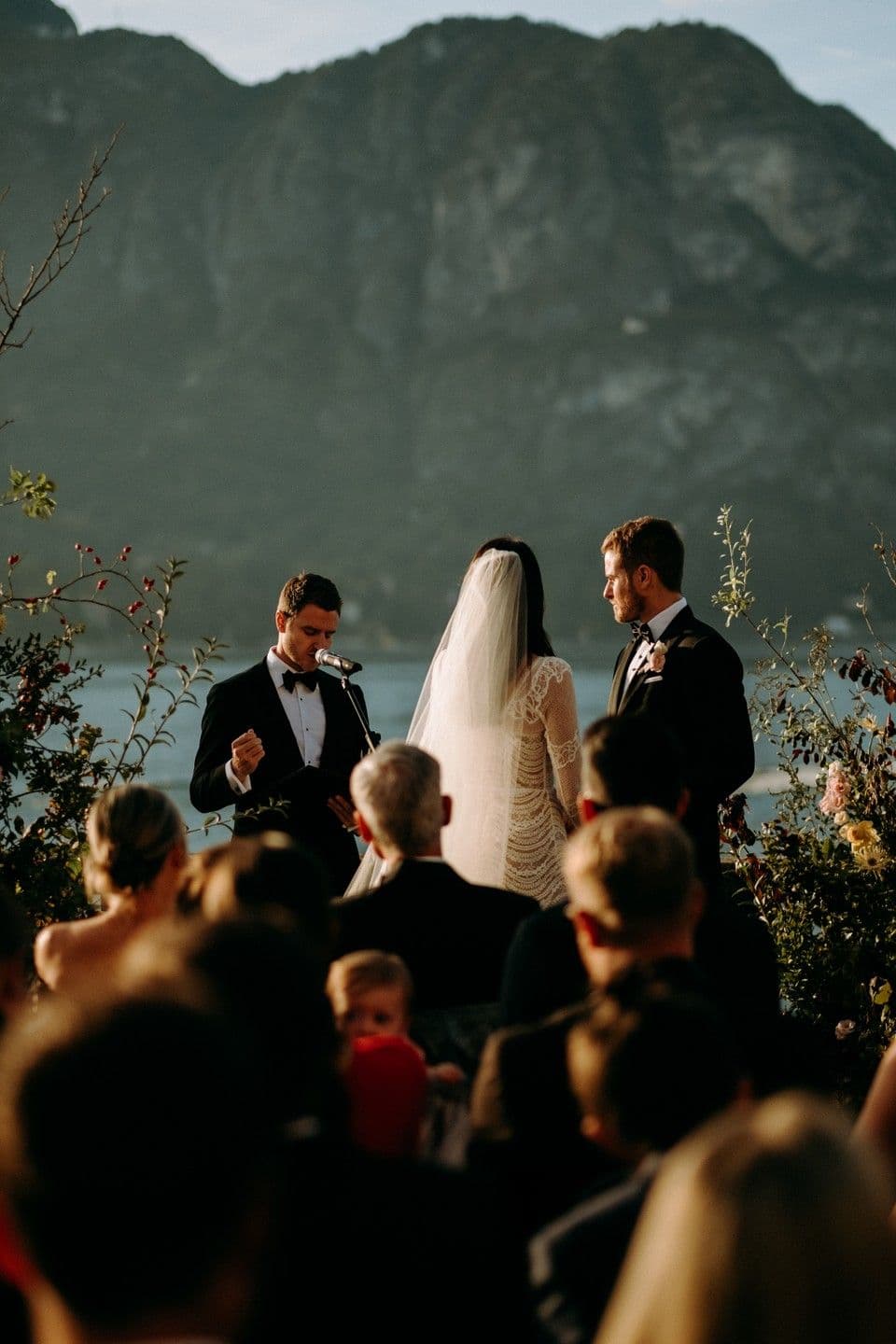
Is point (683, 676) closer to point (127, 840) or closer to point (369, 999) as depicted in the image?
point (127, 840)

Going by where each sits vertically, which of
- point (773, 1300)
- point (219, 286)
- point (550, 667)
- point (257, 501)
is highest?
point (219, 286)

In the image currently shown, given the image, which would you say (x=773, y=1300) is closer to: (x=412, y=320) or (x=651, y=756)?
(x=651, y=756)

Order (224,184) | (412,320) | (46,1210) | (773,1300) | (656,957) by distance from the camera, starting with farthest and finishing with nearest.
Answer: (224,184), (412,320), (656,957), (46,1210), (773,1300)

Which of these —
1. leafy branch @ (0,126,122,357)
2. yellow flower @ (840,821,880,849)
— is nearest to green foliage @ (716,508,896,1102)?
yellow flower @ (840,821,880,849)

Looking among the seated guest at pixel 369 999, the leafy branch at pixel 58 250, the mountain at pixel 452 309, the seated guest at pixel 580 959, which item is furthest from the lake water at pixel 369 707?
the mountain at pixel 452 309

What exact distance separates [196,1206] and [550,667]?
4.11 m

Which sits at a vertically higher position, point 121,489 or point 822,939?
point 121,489

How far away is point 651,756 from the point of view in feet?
10.5

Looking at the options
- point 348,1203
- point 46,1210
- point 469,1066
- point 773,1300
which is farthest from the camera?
point 469,1066

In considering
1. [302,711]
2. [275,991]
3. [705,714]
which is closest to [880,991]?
[705,714]

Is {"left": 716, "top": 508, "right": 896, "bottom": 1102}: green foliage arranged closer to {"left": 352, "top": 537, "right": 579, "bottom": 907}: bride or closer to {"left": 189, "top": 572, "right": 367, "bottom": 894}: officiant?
{"left": 352, "top": 537, "right": 579, "bottom": 907}: bride

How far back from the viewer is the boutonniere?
4.99 metres

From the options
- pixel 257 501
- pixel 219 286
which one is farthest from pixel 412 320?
pixel 257 501

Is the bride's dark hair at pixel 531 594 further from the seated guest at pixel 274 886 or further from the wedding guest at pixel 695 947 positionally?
the seated guest at pixel 274 886
